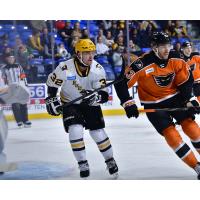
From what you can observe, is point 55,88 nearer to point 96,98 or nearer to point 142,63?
point 96,98

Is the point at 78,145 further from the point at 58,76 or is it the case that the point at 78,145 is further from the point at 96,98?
the point at 58,76

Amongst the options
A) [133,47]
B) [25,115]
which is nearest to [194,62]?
[133,47]

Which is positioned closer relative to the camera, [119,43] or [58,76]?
[58,76]

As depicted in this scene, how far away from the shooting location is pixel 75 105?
376 cm

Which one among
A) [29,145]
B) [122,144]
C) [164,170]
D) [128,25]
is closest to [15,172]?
[29,145]

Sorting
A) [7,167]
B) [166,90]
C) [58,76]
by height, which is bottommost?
[7,167]

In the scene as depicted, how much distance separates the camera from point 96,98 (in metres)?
3.74

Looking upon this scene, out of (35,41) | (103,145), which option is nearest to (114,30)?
(35,41)

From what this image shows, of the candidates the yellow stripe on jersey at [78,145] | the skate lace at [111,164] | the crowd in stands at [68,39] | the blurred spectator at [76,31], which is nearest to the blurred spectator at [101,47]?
the crowd in stands at [68,39]

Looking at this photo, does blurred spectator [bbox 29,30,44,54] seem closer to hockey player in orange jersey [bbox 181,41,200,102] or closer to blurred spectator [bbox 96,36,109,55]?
blurred spectator [bbox 96,36,109,55]

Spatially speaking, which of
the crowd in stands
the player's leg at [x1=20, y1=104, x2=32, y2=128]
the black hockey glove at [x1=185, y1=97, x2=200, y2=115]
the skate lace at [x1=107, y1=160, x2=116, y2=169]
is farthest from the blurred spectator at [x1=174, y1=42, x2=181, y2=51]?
the player's leg at [x1=20, y1=104, x2=32, y2=128]

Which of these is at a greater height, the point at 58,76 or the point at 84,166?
the point at 58,76

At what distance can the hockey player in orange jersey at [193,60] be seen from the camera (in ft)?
12.4

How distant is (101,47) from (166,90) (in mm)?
522
